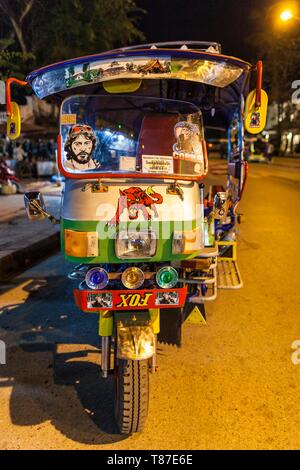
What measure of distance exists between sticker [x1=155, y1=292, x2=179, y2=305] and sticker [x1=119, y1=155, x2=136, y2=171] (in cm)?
115

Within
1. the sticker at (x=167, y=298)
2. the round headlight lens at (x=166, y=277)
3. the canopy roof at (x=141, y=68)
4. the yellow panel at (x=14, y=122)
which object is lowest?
the sticker at (x=167, y=298)

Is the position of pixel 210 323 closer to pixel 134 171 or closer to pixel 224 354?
pixel 224 354

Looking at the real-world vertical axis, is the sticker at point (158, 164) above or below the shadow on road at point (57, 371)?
above

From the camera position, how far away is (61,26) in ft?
61.0

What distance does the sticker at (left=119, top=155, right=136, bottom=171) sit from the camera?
371 centimetres

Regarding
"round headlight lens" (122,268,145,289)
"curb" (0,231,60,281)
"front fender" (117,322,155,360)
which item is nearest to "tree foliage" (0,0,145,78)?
"curb" (0,231,60,281)

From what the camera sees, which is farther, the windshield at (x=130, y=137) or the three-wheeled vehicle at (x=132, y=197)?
the windshield at (x=130, y=137)

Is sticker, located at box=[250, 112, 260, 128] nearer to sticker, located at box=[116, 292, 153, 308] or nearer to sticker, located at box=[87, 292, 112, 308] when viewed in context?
sticker, located at box=[116, 292, 153, 308]

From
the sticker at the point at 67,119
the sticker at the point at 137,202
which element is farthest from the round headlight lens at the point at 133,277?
the sticker at the point at 67,119

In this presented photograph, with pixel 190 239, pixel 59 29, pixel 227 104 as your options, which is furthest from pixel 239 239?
pixel 59 29

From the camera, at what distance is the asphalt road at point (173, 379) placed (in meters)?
2.94

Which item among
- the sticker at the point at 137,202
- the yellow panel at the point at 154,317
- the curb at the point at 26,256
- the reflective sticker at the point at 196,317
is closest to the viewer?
the sticker at the point at 137,202

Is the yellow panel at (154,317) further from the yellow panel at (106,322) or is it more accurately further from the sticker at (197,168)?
the sticker at (197,168)
